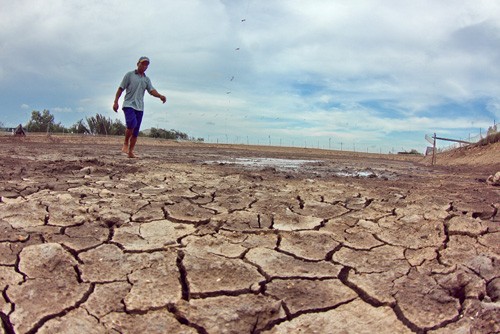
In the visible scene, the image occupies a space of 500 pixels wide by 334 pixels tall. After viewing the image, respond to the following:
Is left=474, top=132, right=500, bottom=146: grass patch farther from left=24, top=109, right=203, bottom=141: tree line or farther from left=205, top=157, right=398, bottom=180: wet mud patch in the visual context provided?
left=24, top=109, right=203, bottom=141: tree line

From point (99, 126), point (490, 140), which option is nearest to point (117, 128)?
point (99, 126)

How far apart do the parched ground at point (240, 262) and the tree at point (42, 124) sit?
35.1 metres

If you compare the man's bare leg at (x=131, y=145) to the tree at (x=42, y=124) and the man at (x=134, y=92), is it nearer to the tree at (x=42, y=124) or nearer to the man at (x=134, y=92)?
the man at (x=134, y=92)

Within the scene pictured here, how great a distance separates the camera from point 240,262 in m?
2.02

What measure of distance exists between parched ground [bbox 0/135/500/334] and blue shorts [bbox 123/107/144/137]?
7.79 ft

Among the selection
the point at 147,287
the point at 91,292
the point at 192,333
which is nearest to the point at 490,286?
the point at 192,333

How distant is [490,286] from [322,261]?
0.84 meters

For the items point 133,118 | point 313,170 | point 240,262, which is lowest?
point 240,262

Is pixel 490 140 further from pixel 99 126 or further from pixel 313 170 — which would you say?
pixel 99 126

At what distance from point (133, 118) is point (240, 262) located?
4.24 metres

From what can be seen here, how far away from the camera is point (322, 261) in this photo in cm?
209

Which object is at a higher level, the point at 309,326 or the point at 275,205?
the point at 275,205

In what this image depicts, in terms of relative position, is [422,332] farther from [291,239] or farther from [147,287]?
[147,287]

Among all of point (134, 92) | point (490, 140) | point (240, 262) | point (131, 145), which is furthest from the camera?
point (490, 140)
